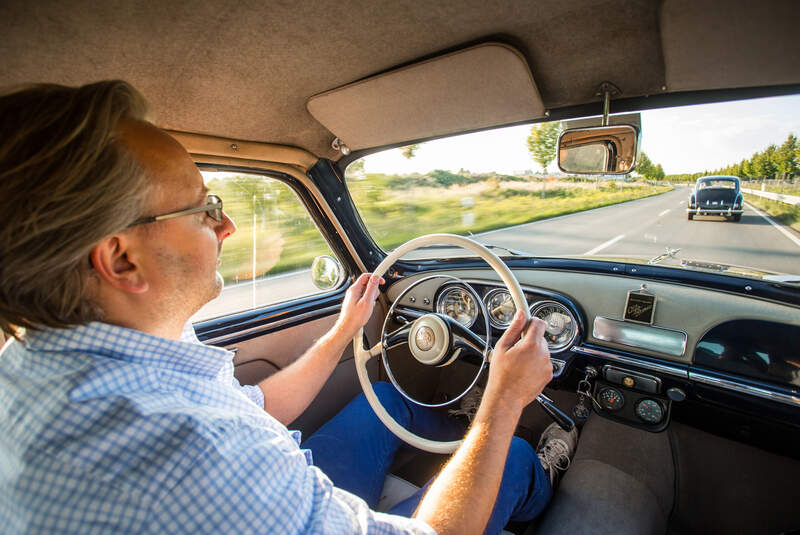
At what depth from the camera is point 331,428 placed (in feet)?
6.44

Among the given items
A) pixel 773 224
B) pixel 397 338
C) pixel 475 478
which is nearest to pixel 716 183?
pixel 773 224

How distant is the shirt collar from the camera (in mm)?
890

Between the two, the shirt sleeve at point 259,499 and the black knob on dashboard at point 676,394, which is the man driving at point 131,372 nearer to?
the shirt sleeve at point 259,499

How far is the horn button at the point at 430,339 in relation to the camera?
1.77m

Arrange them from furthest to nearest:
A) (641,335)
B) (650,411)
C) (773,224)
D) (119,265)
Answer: (650,411) → (641,335) → (773,224) → (119,265)

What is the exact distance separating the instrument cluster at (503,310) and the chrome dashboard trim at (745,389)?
60 centimetres

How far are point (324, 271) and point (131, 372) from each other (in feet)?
7.34

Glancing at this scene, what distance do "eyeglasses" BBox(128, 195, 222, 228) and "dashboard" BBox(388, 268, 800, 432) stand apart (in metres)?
1.16

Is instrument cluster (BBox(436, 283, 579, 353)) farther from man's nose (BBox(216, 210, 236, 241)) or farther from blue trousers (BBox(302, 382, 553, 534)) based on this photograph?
man's nose (BBox(216, 210, 236, 241))

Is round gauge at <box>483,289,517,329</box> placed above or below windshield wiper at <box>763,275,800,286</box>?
below

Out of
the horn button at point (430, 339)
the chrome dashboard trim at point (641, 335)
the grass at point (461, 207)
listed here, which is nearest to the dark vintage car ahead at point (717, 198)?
the grass at point (461, 207)

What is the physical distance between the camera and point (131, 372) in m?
0.88

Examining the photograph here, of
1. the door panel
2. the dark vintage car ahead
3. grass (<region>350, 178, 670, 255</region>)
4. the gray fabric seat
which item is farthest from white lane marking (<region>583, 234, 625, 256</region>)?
the door panel

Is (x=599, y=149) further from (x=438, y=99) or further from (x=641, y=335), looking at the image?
(x=641, y=335)
